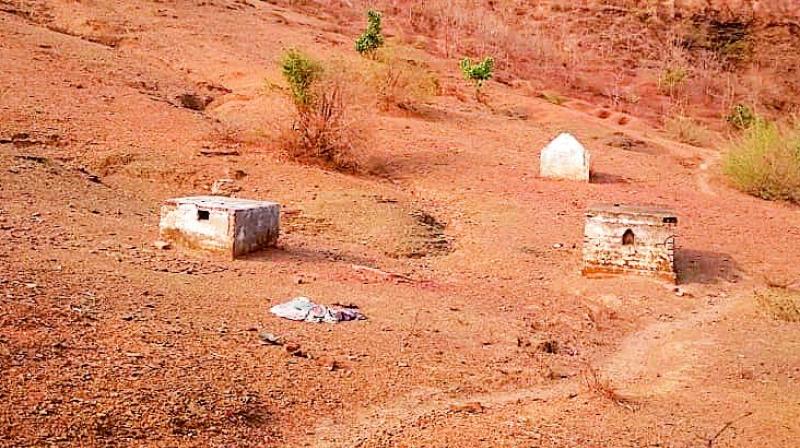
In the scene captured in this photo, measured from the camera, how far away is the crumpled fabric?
20.0 feet

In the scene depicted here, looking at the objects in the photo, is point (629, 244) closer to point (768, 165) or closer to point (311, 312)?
point (311, 312)

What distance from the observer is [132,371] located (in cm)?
443

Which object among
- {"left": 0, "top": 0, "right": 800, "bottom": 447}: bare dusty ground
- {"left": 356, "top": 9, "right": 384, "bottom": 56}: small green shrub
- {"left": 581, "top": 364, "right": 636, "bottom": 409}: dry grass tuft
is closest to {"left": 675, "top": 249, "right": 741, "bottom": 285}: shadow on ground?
{"left": 0, "top": 0, "right": 800, "bottom": 447}: bare dusty ground

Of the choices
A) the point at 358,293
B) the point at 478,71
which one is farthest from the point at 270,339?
the point at 478,71

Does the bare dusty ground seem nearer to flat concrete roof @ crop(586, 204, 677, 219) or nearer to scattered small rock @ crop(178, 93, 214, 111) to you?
scattered small rock @ crop(178, 93, 214, 111)

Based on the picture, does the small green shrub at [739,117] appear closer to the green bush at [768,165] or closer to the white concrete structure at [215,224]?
the green bush at [768,165]

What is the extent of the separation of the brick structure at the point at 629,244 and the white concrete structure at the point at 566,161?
421cm

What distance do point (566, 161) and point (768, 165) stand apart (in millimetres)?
3431

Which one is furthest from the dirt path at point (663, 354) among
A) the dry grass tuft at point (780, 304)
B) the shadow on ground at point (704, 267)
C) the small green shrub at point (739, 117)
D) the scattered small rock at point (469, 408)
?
the small green shrub at point (739, 117)

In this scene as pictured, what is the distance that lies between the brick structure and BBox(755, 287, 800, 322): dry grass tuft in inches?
37.4

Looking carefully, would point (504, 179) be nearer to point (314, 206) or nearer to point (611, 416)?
point (314, 206)

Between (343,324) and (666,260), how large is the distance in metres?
4.19

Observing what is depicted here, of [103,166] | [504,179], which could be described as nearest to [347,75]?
[504,179]

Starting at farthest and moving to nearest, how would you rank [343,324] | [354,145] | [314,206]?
[354,145] → [314,206] → [343,324]
